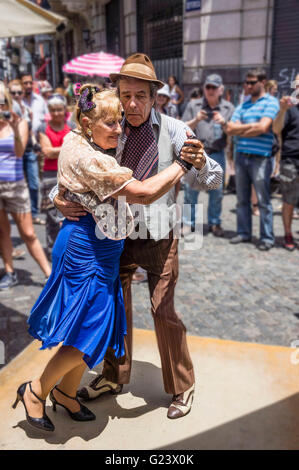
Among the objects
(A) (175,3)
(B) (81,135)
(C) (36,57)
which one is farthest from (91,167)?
(C) (36,57)

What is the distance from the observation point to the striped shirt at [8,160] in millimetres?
4523

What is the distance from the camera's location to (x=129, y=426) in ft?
8.23

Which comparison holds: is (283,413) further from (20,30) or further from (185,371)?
(20,30)

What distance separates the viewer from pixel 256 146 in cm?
595

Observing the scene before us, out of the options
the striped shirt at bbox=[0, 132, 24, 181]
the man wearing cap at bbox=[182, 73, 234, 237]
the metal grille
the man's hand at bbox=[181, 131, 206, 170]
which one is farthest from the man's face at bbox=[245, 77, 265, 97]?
the metal grille

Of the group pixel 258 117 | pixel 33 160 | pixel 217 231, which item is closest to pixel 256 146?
pixel 258 117

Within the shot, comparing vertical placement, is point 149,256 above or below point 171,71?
below

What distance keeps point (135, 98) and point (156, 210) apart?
24.2 inches

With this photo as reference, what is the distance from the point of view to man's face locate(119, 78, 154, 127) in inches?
90.7

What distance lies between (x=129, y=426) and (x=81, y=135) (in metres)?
1.57

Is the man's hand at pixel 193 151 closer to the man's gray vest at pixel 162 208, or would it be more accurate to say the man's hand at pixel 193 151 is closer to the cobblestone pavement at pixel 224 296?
the man's gray vest at pixel 162 208

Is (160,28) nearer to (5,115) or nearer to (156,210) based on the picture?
(5,115)

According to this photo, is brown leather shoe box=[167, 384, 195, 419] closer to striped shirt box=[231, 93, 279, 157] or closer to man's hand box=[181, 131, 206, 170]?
man's hand box=[181, 131, 206, 170]

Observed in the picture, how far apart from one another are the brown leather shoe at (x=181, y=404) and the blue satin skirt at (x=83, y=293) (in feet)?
1.96
